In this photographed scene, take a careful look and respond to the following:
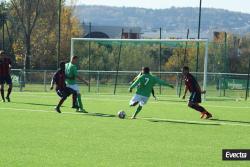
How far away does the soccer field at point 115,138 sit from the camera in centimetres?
1147

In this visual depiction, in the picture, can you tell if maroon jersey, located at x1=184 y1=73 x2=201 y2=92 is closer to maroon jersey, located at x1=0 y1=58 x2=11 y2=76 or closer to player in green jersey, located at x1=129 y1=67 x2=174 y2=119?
player in green jersey, located at x1=129 y1=67 x2=174 y2=119

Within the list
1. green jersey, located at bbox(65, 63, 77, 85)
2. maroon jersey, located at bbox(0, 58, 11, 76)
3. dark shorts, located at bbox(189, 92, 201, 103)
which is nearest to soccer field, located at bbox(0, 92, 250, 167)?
dark shorts, located at bbox(189, 92, 201, 103)

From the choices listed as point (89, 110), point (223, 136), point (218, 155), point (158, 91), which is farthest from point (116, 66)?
point (218, 155)

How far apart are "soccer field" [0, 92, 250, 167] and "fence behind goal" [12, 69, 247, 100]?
1362 cm

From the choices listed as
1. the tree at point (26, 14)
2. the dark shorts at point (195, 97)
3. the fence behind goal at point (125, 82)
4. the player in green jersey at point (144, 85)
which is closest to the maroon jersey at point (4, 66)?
the player in green jersey at point (144, 85)

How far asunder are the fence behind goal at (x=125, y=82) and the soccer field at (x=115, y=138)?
1362 centimetres

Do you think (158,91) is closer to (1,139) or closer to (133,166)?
(1,139)

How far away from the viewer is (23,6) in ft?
194

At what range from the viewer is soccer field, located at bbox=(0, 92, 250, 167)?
452 inches

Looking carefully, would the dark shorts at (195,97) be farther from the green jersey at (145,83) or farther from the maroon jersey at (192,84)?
the green jersey at (145,83)

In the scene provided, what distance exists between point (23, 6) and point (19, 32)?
143 inches

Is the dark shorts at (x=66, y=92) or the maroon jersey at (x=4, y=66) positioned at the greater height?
the maroon jersey at (x=4, y=66)

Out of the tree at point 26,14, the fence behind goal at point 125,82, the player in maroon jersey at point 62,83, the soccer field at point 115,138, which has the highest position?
the tree at point 26,14

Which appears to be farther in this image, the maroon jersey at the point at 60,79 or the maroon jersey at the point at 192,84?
the maroon jersey at the point at 60,79
